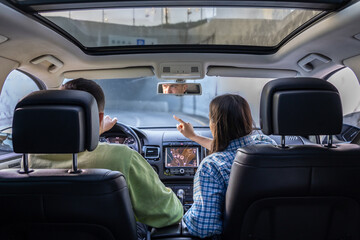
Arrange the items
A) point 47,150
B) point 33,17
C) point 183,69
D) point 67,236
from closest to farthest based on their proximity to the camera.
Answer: point 47,150
point 67,236
point 33,17
point 183,69

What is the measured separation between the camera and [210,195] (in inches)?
84.8

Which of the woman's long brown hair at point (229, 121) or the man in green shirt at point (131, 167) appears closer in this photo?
the man in green shirt at point (131, 167)

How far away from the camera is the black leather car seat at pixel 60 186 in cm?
164

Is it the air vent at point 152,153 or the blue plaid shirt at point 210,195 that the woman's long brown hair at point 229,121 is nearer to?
the blue plaid shirt at point 210,195

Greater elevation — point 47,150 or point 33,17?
point 33,17

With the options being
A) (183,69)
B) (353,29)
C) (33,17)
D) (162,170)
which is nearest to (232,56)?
(183,69)

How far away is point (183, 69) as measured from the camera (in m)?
3.73

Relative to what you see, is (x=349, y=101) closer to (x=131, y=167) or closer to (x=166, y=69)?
(x=166, y=69)

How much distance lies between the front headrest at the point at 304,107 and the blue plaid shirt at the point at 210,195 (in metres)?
0.47

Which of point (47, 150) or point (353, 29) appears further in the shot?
point (353, 29)

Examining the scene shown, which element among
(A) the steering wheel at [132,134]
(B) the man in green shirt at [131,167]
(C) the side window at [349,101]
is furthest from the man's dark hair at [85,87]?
(C) the side window at [349,101]

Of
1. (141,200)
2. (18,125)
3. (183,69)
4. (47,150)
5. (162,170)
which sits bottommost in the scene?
(162,170)

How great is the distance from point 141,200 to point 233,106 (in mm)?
851

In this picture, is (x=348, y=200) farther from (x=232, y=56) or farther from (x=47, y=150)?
(x=232, y=56)
